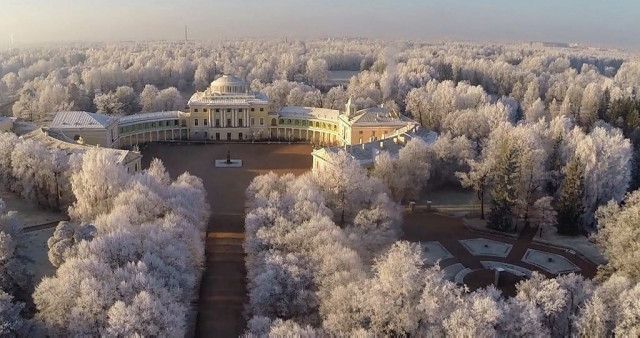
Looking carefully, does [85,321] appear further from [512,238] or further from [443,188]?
[443,188]

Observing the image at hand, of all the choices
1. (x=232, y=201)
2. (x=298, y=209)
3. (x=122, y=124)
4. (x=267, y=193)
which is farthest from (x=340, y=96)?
(x=298, y=209)

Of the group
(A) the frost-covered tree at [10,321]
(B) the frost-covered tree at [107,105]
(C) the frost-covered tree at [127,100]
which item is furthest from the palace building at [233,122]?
(A) the frost-covered tree at [10,321]

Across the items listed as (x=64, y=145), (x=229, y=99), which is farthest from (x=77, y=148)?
(x=229, y=99)

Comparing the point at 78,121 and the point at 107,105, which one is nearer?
the point at 78,121

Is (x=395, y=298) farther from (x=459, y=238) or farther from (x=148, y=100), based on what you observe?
(x=148, y=100)

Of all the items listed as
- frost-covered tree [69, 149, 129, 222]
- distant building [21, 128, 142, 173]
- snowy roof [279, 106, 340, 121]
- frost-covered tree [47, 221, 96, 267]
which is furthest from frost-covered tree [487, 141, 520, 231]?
distant building [21, 128, 142, 173]

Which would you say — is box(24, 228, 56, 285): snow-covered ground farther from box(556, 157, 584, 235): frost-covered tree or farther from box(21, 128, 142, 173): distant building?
box(556, 157, 584, 235): frost-covered tree
